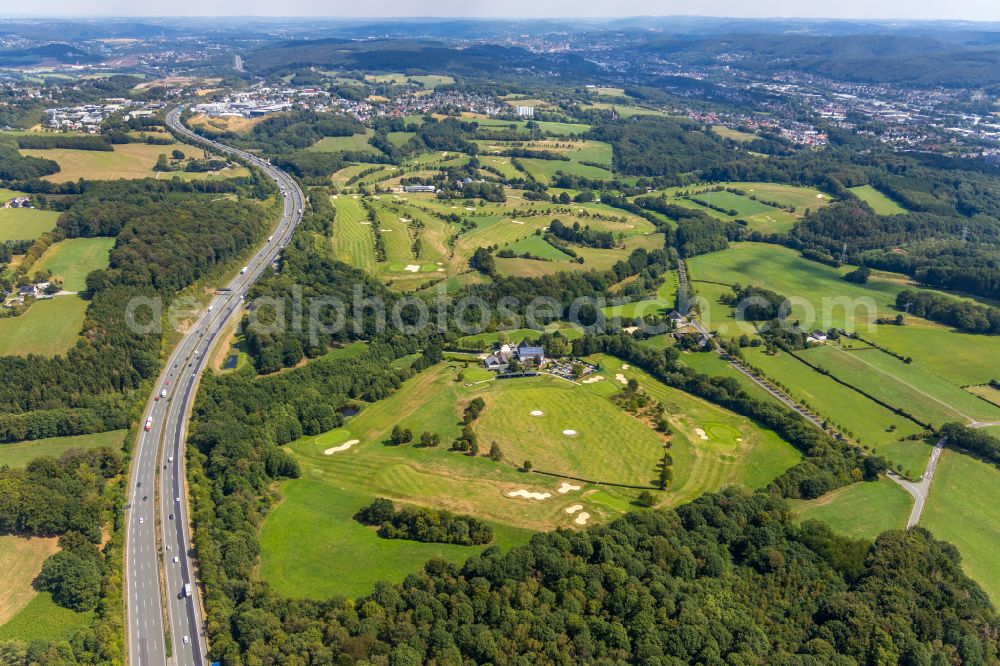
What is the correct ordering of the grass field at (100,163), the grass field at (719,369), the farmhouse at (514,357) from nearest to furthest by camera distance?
the grass field at (719,369), the farmhouse at (514,357), the grass field at (100,163)

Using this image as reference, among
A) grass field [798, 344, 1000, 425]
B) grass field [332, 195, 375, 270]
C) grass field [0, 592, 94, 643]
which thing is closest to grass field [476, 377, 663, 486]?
grass field [798, 344, 1000, 425]

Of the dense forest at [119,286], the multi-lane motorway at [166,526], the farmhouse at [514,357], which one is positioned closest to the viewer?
the multi-lane motorway at [166,526]

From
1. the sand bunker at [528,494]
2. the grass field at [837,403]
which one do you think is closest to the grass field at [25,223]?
the sand bunker at [528,494]

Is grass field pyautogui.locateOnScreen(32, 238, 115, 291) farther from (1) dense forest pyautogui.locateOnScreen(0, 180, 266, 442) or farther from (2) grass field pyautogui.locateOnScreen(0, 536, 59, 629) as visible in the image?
(2) grass field pyautogui.locateOnScreen(0, 536, 59, 629)

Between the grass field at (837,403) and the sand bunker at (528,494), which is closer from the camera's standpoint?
the sand bunker at (528,494)

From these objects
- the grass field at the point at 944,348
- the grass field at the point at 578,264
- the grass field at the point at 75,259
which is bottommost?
the grass field at the point at 944,348

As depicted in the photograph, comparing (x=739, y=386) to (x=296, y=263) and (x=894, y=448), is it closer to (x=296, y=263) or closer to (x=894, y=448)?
(x=894, y=448)

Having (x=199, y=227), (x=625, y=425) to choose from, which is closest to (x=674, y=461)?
(x=625, y=425)

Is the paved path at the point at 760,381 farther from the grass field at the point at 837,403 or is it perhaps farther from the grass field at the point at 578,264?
the grass field at the point at 578,264
